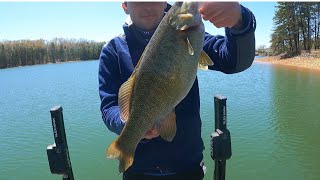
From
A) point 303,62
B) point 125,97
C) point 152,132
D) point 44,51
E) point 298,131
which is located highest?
point 44,51

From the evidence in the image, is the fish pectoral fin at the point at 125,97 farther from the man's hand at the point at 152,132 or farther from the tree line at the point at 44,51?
the tree line at the point at 44,51

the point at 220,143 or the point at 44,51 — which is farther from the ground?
the point at 44,51

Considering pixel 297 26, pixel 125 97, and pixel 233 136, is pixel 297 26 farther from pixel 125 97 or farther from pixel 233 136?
pixel 125 97

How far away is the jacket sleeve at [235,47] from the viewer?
2006 millimetres

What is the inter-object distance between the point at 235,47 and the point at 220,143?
139 cm

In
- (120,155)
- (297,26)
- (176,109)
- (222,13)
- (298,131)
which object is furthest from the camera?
(297,26)

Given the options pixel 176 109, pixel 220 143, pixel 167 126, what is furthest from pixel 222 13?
pixel 220 143

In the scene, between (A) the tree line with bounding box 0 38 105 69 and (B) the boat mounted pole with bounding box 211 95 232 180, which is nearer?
(B) the boat mounted pole with bounding box 211 95 232 180

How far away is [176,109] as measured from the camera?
2.40 m

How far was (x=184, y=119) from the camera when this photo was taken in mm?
2430

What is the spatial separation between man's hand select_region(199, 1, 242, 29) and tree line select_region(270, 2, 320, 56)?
46.2 metres

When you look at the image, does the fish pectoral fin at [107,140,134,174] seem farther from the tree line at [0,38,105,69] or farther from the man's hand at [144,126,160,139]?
the tree line at [0,38,105,69]

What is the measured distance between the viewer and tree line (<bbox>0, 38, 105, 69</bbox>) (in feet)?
231

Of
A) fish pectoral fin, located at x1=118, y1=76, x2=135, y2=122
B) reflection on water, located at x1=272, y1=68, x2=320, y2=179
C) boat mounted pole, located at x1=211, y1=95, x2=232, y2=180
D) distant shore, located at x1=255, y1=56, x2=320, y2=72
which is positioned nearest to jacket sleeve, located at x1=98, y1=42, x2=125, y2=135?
fish pectoral fin, located at x1=118, y1=76, x2=135, y2=122
